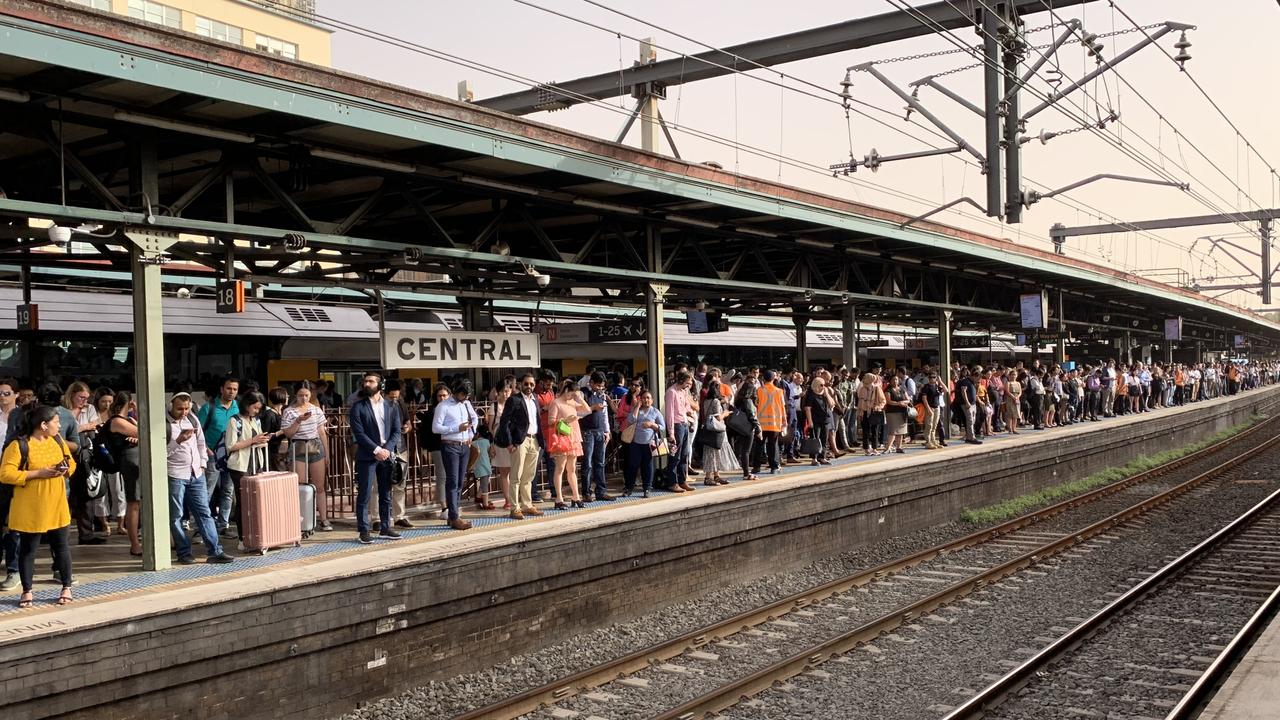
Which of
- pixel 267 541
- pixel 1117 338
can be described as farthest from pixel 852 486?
pixel 1117 338

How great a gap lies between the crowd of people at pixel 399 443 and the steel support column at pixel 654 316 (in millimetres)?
104

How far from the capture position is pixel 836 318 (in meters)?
22.3

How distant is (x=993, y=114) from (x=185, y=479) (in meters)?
13.1

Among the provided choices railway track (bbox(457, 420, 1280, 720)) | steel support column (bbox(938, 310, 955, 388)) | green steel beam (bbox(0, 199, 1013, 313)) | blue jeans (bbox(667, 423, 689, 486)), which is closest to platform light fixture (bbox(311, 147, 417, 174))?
green steel beam (bbox(0, 199, 1013, 313))

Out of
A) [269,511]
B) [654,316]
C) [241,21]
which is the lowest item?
[269,511]

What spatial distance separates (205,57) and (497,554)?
451 cm

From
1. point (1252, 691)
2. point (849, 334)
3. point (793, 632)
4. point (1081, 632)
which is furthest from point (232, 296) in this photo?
point (849, 334)

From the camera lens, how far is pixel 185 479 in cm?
849

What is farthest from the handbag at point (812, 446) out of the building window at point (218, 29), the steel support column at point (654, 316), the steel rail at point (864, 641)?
the building window at point (218, 29)

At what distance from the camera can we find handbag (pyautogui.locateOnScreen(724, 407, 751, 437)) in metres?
14.0

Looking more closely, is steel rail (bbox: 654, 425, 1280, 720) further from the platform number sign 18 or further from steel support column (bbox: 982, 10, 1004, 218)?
the platform number sign 18

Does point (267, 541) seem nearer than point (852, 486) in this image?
Yes

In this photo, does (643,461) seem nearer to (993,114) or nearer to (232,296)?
(232,296)

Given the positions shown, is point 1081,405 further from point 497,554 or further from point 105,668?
point 105,668
